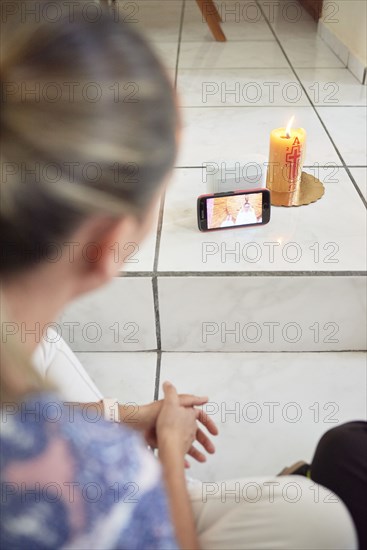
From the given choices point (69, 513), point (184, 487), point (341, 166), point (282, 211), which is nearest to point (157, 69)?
point (69, 513)

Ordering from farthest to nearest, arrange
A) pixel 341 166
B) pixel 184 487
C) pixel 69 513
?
pixel 341 166 → pixel 184 487 → pixel 69 513

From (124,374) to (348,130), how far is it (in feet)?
3.12

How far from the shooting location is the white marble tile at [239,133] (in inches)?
60.7

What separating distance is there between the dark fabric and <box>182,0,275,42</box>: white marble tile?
2.08 meters

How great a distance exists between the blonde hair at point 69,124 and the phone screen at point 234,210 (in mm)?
732

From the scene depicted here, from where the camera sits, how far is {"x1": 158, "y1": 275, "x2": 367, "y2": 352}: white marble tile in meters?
1.15

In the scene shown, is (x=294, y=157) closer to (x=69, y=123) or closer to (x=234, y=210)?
(x=234, y=210)

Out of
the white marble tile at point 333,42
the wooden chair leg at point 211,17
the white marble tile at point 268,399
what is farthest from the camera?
the wooden chair leg at point 211,17

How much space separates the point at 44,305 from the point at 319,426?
0.70 m

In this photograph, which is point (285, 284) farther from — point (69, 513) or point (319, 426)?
point (69, 513)

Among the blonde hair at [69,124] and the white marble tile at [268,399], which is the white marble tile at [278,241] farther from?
the blonde hair at [69,124]

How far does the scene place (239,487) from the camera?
2.42 ft

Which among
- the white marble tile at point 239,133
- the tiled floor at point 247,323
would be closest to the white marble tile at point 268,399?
the tiled floor at point 247,323

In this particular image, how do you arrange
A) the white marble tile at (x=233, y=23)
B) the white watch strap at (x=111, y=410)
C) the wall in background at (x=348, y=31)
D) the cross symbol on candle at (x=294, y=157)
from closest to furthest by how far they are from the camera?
the white watch strap at (x=111, y=410), the cross symbol on candle at (x=294, y=157), the wall in background at (x=348, y=31), the white marble tile at (x=233, y=23)
